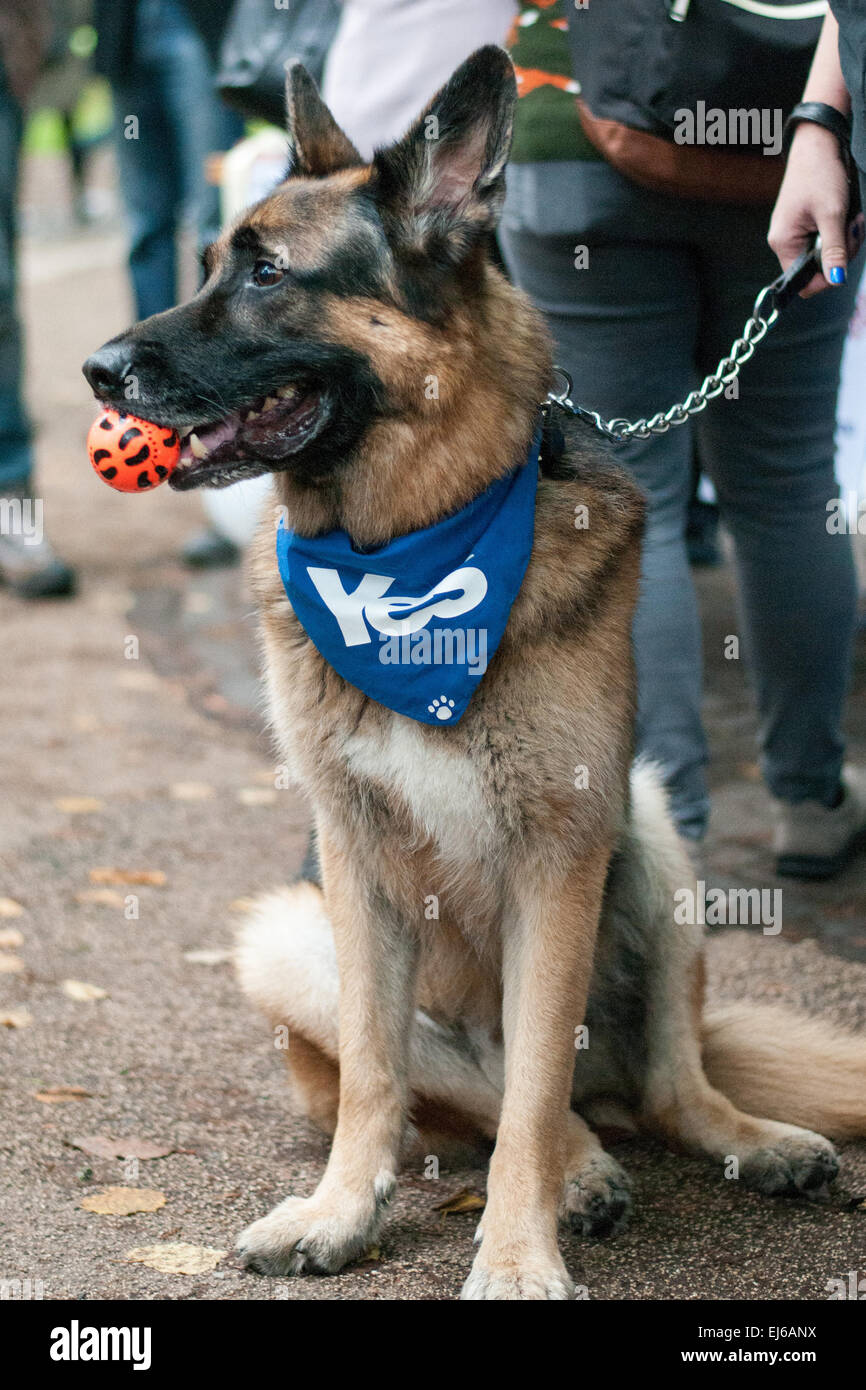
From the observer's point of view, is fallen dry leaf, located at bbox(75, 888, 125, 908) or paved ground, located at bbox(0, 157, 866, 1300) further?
fallen dry leaf, located at bbox(75, 888, 125, 908)

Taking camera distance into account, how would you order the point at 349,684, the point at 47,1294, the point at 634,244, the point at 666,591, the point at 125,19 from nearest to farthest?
the point at 47,1294 < the point at 349,684 < the point at 634,244 < the point at 666,591 < the point at 125,19

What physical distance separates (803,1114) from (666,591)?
126 cm

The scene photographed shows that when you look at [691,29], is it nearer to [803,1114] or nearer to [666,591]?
[666,591]

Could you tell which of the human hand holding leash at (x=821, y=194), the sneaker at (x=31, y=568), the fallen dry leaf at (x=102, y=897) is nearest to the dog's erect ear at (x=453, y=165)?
the human hand holding leash at (x=821, y=194)

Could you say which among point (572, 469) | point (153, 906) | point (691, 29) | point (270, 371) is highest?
point (691, 29)

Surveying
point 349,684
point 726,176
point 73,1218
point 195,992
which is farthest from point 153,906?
point 726,176

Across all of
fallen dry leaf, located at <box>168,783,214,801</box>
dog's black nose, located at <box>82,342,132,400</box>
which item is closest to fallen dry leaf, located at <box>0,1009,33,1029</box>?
fallen dry leaf, located at <box>168,783,214,801</box>

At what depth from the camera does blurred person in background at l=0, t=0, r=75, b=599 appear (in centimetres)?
655

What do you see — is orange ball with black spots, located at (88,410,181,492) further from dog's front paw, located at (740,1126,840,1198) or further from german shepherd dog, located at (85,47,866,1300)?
dog's front paw, located at (740,1126,840,1198)

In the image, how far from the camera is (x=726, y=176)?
3.20 m

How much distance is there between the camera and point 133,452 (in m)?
2.68

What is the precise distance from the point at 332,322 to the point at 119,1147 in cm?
166

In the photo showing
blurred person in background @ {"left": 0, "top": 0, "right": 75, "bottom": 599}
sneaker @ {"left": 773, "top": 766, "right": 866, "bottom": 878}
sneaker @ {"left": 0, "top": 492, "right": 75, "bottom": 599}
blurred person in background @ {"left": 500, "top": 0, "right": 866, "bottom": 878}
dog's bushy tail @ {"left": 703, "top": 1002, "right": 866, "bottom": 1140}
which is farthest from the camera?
sneaker @ {"left": 0, "top": 492, "right": 75, "bottom": 599}

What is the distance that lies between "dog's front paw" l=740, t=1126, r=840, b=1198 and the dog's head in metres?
1.52
